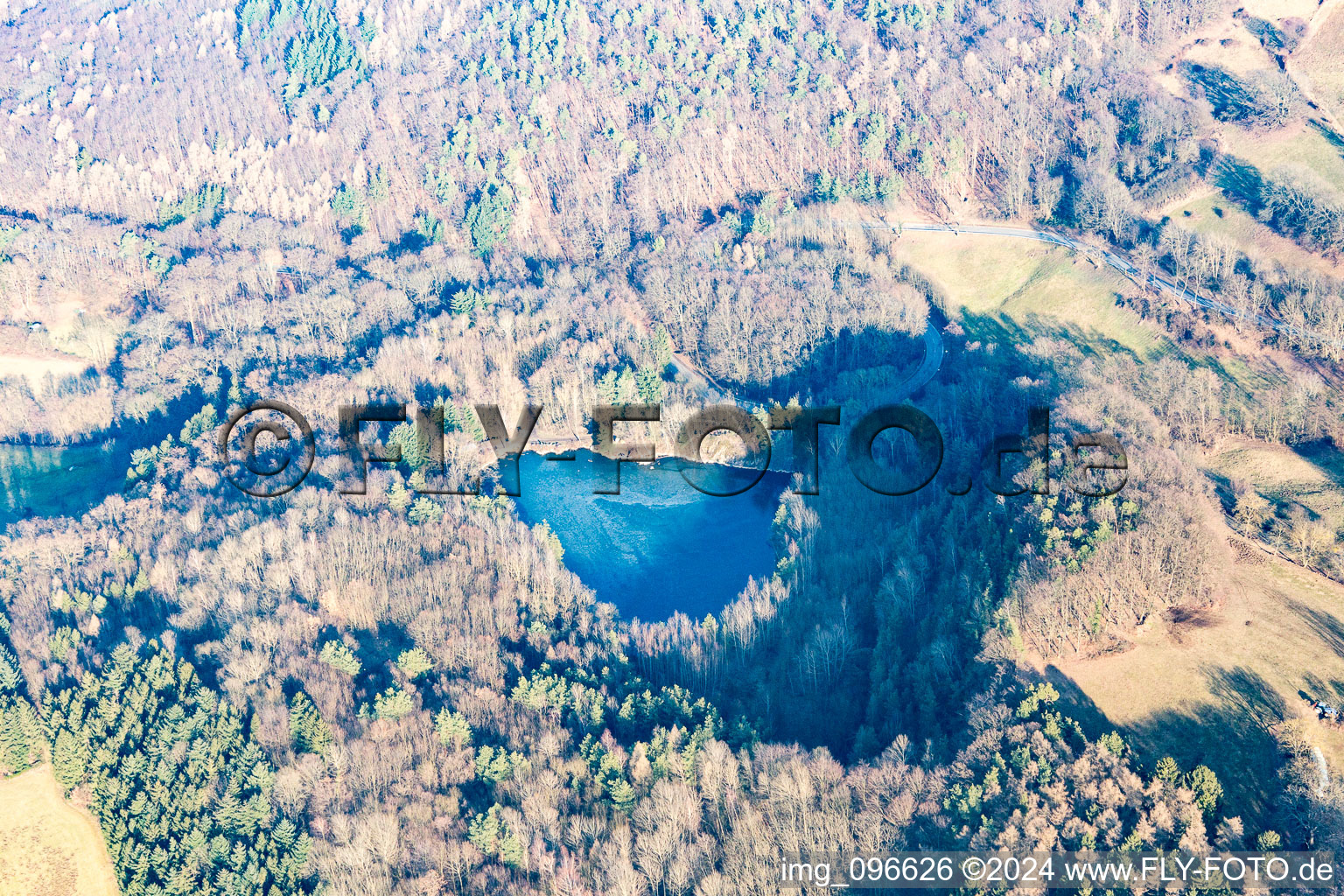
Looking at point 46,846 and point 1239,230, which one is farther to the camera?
point 1239,230

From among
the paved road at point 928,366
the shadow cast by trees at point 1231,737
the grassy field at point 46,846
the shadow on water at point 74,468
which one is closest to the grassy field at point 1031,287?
the paved road at point 928,366

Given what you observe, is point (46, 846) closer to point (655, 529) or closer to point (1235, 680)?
point (655, 529)

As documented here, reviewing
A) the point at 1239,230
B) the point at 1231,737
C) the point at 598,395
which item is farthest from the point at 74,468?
the point at 1239,230

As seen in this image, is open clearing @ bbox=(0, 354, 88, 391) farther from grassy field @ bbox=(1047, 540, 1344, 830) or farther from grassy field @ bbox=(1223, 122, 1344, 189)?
grassy field @ bbox=(1223, 122, 1344, 189)

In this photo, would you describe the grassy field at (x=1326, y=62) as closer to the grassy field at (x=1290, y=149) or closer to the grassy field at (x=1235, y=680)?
the grassy field at (x=1290, y=149)

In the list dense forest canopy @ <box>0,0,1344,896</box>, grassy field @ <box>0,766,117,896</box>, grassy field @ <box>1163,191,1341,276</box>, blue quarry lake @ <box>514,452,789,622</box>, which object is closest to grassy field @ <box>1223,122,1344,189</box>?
dense forest canopy @ <box>0,0,1344,896</box>

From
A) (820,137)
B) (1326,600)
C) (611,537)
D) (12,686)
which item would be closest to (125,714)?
(12,686)
